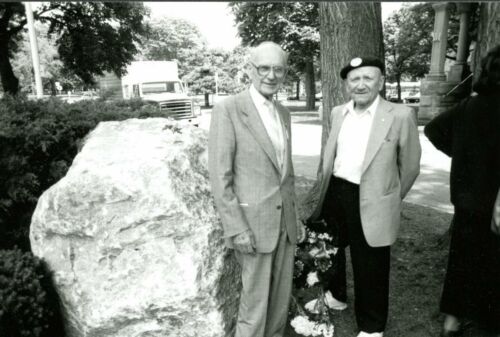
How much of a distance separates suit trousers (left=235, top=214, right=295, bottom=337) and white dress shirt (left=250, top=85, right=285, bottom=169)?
1.63 ft

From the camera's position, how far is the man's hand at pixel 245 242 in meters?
2.45

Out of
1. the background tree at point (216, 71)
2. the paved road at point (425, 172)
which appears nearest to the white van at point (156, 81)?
the paved road at point (425, 172)

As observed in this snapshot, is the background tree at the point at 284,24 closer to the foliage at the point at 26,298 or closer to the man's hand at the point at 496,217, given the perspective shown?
the man's hand at the point at 496,217

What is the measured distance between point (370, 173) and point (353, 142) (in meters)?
0.26

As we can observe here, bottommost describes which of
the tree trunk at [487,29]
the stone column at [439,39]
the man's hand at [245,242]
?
the man's hand at [245,242]

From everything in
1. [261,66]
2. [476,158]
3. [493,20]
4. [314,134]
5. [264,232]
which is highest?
[493,20]

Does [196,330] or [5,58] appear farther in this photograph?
[5,58]

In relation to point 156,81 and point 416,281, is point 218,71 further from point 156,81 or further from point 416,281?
point 416,281

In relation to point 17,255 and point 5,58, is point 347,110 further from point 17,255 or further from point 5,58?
point 5,58

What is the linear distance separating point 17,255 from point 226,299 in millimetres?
1445

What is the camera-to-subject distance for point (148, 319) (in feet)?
8.94

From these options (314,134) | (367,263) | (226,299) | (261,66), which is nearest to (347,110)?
(261,66)

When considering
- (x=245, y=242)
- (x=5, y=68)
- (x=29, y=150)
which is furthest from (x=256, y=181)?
(x=5, y=68)

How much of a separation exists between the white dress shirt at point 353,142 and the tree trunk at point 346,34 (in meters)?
1.74
